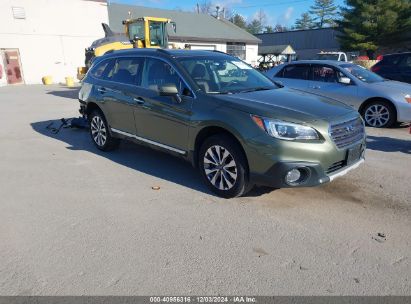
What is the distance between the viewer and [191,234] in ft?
12.1

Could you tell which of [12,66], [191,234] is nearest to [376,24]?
[12,66]

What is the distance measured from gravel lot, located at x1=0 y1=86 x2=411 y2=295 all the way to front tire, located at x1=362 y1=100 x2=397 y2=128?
2.61m

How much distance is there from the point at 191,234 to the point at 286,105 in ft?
5.92

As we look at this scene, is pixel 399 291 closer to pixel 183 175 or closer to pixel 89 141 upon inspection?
pixel 183 175

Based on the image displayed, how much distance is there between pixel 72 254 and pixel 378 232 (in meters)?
2.91

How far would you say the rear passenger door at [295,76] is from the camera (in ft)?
29.7

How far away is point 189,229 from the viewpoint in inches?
149

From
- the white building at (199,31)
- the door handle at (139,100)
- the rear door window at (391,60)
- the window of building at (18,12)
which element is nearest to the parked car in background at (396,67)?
the rear door window at (391,60)

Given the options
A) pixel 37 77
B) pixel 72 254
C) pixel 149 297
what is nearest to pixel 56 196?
pixel 72 254

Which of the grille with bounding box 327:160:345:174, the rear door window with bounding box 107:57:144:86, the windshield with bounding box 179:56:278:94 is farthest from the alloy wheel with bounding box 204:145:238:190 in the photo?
the rear door window with bounding box 107:57:144:86

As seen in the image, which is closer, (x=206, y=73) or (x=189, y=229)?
(x=189, y=229)

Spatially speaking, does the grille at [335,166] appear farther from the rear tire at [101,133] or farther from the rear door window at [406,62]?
the rear door window at [406,62]

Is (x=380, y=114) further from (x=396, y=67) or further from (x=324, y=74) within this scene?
(x=396, y=67)

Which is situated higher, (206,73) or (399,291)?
(206,73)
